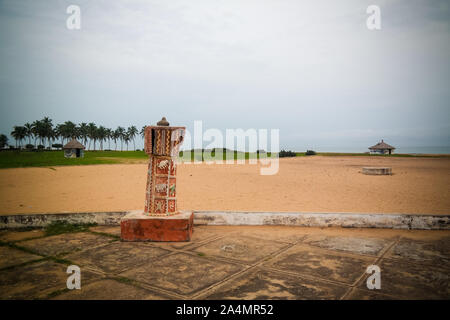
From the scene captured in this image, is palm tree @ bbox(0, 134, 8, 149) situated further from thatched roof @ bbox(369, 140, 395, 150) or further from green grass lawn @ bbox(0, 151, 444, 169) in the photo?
thatched roof @ bbox(369, 140, 395, 150)

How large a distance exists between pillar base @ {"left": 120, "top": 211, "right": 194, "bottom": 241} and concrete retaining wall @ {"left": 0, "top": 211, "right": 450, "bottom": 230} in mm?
1066

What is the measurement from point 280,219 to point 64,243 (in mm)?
3641

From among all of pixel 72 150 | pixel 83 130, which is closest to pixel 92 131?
pixel 83 130

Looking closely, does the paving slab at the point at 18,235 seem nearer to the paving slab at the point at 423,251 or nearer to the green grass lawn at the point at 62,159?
the paving slab at the point at 423,251

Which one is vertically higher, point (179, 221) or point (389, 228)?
point (179, 221)

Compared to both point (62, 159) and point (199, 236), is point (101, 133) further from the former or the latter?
point (199, 236)

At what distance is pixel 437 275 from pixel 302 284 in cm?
150

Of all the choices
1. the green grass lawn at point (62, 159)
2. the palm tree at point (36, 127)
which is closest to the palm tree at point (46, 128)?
the palm tree at point (36, 127)

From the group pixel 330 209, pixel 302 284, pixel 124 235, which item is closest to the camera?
pixel 302 284

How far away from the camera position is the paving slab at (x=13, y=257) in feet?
10.9

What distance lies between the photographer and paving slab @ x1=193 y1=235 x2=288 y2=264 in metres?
3.58

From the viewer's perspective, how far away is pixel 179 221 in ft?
13.6
